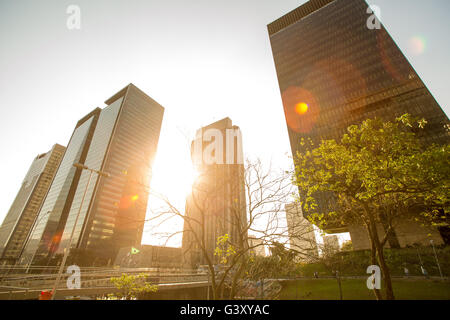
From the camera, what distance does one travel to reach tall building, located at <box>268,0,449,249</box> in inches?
2049

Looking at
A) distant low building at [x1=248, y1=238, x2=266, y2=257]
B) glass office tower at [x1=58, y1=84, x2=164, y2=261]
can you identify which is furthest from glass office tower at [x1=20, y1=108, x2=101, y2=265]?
distant low building at [x1=248, y1=238, x2=266, y2=257]

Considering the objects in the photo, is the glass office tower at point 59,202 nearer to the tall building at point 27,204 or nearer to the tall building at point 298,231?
the tall building at point 27,204

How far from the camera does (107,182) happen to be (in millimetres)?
114000

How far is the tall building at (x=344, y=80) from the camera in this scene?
5205 centimetres

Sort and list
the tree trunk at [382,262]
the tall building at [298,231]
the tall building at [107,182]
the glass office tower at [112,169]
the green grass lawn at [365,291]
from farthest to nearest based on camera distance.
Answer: the tall building at [107,182] → the glass office tower at [112,169] → the green grass lawn at [365,291] → the tree trunk at [382,262] → the tall building at [298,231]

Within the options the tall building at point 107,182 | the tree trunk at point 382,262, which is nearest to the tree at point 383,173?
the tree trunk at point 382,262

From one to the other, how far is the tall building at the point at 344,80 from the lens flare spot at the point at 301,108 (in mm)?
336

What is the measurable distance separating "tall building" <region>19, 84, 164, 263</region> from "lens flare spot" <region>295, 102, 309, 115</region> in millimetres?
62765

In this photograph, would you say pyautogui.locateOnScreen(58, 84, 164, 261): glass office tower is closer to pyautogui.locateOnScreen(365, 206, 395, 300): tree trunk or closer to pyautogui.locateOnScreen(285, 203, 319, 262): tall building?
pyautogui.locateOnScreen(365, 206, 395, 300): tree trunk
